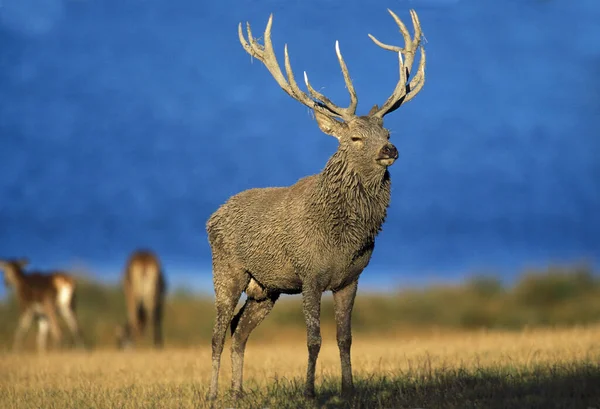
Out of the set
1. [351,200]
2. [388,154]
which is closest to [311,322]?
[351,200]

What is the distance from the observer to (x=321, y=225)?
823cm

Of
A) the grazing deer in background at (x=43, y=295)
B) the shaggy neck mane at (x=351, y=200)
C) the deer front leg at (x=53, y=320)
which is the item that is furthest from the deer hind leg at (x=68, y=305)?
the shaggy neck mane at (x=351, y=200)

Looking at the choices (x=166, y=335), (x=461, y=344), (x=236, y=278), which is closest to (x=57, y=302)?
(x=166, y=335)

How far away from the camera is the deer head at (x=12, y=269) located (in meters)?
19.7

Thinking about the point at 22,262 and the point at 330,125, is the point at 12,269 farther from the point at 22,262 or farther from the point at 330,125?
the point at 330,125

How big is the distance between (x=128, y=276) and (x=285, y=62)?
1129cm

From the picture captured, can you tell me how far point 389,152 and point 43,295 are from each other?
1390cm

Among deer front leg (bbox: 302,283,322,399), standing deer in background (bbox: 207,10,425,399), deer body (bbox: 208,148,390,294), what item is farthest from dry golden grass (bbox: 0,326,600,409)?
deer body (bbox: 208,148,390,294)

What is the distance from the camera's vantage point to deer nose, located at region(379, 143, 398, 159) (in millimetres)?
7812

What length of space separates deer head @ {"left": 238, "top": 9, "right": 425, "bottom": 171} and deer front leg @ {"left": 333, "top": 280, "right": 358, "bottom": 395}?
134 cm

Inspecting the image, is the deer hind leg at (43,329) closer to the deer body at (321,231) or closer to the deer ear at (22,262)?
the deer ear at (22,262)

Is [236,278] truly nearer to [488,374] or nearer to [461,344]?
[488,374]

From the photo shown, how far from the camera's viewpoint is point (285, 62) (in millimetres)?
8906

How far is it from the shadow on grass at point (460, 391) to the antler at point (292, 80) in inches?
112
